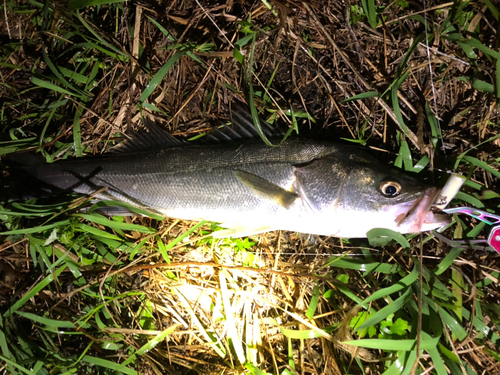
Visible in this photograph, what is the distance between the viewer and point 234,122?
9.50 feet

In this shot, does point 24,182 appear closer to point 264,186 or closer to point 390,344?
point 264,186

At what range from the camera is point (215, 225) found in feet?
9.68

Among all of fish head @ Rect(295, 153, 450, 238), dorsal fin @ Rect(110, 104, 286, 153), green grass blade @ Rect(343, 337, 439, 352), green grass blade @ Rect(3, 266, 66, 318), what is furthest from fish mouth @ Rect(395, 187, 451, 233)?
green grass blade @ Rect(3, 266, 66, 318)

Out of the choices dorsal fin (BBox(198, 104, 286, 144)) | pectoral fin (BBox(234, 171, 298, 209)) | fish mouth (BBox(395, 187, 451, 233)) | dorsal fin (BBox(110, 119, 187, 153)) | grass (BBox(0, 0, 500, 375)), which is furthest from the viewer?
dorsal fin (BBox(110, 119, 187, 153))

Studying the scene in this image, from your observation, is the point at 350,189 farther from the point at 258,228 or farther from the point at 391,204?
the point at 258,228

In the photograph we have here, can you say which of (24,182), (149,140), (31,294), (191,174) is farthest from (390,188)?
(24,182)

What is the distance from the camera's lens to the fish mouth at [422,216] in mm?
2381

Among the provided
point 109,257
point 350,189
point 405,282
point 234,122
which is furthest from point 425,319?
point 109,257

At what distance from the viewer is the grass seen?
2.73 metres

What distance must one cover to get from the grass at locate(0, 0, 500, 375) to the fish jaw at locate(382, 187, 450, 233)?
20 cm

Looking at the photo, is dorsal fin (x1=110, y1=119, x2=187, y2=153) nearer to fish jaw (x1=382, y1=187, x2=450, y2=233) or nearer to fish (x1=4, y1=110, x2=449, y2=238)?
fish (x1=4, y1=110, x2=449, y2=238)

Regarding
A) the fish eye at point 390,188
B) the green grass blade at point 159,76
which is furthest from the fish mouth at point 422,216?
the green grass blade at point 159,76

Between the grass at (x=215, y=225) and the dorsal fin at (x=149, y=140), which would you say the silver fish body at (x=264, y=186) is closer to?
the dorsal fin at (x=149, y=140)

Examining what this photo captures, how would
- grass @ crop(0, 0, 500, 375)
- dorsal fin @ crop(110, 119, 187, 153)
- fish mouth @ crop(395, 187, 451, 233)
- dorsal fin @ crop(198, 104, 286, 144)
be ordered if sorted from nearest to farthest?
fish mouth @ crop(395, 187, 451, 233) → grass @ crop(0, 0, 500, 375) → dorsal fin @ crop(198, 104, 286, 144) → dorsal fin @ crop(110, 119, 187, 153)
